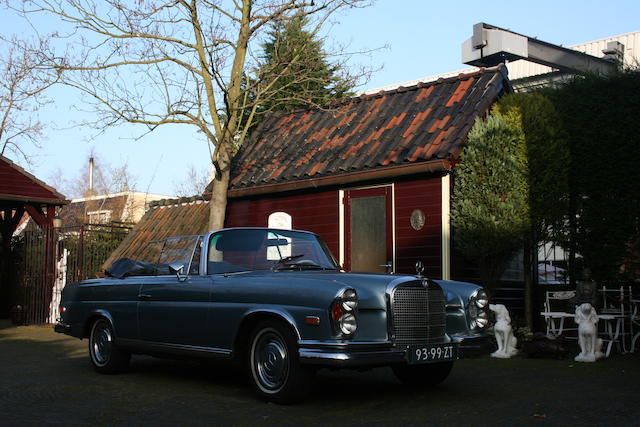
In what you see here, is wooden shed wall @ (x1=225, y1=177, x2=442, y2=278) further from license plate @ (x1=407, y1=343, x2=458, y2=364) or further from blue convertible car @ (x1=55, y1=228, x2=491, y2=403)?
license plate @ (x1=407, y1=343, x2=458, y2=364)

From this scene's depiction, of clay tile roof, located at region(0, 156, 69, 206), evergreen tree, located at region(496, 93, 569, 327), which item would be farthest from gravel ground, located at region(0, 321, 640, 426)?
clay tile roof, located at region(0, 156, 69, 206)

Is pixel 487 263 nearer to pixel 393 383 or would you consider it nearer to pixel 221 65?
pixel 393 383

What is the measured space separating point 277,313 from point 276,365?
0.49 m

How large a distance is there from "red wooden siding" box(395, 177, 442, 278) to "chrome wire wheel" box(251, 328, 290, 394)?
6.41 metres

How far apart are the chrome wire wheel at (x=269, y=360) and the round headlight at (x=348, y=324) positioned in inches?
24.7

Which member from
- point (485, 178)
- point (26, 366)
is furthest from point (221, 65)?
point (26, 366)

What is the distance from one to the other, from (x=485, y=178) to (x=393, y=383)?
510 centimetres

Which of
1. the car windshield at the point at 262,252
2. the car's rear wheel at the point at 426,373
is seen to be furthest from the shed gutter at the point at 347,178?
the car's rear wheel at the point at 426,373

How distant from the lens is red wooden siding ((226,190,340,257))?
47.2ft

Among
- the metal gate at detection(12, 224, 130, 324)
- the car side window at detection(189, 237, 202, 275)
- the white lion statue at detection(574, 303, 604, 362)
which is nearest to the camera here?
the car side window at detection(189, 237, 202, 275)

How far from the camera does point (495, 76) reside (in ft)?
44.5

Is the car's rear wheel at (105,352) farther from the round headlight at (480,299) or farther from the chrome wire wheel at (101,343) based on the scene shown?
the round headlight at (480,299)

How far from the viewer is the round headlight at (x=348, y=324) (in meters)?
5.95

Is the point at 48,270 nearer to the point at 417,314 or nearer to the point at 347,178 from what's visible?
the point at 347,178
